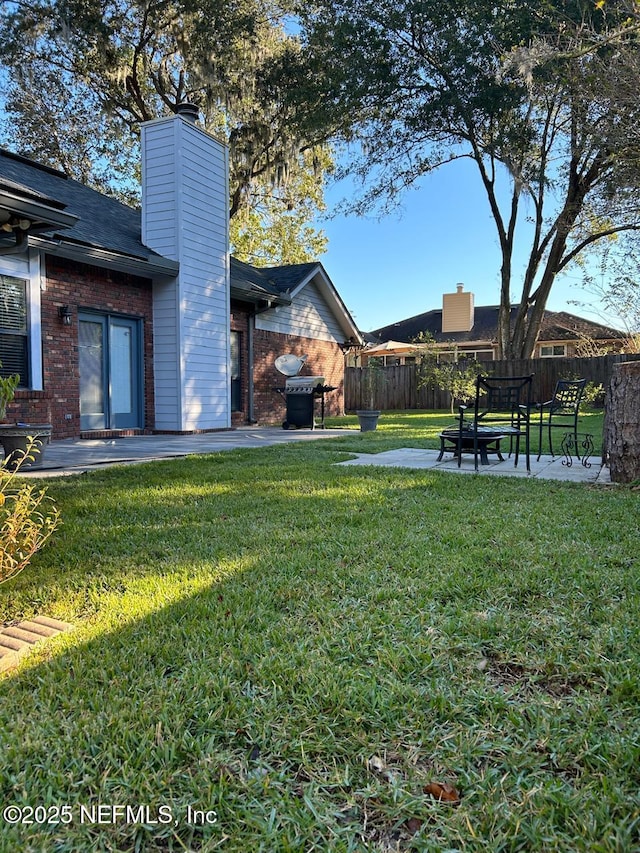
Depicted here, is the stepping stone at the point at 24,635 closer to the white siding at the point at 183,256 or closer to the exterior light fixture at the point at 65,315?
the exterior light fixture at the point at 65,315

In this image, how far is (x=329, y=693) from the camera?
5.57ft

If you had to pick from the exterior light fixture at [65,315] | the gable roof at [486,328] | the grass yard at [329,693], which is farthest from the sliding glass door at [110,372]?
the gable roof at [486,328]

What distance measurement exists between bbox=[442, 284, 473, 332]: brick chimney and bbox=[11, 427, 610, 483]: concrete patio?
2115cm

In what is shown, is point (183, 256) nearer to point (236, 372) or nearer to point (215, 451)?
point (236, 372)

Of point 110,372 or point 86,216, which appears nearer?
point 110,372

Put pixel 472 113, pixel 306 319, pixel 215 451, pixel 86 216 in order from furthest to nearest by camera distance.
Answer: pixel 306 319, pixel 472 113, pixel 86 216, pixel 215 451

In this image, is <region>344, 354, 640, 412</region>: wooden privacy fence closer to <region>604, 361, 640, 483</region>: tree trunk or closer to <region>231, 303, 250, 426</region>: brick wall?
<region>231, 303, 250, 426</region>: brick wall

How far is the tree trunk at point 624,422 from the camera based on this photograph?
15.5 ft

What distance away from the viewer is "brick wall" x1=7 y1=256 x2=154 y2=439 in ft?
24.8

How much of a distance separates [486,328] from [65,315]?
23.9m

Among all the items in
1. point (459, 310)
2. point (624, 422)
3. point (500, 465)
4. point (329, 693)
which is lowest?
point (329, 693)

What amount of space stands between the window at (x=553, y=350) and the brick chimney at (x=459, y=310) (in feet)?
12.7

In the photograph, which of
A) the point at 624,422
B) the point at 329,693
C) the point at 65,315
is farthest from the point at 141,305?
the point at 329,693

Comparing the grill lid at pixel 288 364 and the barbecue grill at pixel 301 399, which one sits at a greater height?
the grill lid at pixel 288 364
